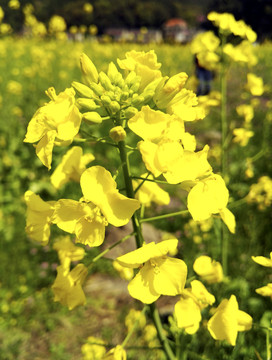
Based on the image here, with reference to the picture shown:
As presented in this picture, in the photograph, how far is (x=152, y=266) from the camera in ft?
3.63

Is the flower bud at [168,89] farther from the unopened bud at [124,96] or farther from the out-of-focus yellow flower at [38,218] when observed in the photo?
the out-of-focus yellow flower at [38,218]

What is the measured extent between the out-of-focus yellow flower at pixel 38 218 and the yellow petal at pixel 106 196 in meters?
0.27

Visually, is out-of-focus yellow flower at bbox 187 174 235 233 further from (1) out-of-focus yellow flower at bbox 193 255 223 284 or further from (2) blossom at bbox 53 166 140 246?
(1) out-of-focus yellow flower at bbox 193 255 223 284

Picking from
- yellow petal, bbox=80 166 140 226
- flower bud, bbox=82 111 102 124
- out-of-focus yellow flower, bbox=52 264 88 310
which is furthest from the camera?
out-of-focus yellow flower, bbox=52 264 88 310

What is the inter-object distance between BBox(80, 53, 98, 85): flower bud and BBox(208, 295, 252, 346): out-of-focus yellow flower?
3.33ft

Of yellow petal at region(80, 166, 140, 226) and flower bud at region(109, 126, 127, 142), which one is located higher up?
flower bud at region(109, 126, 127, 142)

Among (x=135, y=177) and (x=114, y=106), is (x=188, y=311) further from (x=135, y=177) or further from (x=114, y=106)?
(x=114, y=106)

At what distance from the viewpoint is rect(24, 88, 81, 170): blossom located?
1061 mm

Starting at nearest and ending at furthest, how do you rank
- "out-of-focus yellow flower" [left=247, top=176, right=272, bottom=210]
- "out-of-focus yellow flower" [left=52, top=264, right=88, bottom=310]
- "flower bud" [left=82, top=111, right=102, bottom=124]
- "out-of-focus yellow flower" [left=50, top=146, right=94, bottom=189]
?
"flower bud" [left=82, top=111, right=102, bottom=124] → "out-of-focus yellow flower" [left=52, top=264, right=88, bottom=310] → "out-of-focus yellow flower" [left=50, top=146, right=94, bottom=189] → "out-of-focus yellow flower" [left=247, top=176, right=272, bottom=210]

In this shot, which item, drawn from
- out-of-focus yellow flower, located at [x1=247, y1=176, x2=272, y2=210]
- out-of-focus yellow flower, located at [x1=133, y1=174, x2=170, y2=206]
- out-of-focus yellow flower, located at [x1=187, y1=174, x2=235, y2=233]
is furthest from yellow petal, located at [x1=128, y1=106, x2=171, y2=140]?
out-of-focus yellow flower, located at [x1=247, y1=176, x2=272, y2=210]

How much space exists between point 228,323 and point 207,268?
27cm

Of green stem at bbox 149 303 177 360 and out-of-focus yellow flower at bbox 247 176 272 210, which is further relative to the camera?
out-of-focus yellow flower at bbox 247 176 272 210

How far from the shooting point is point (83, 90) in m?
1.15

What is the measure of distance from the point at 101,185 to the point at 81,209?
0.12m
